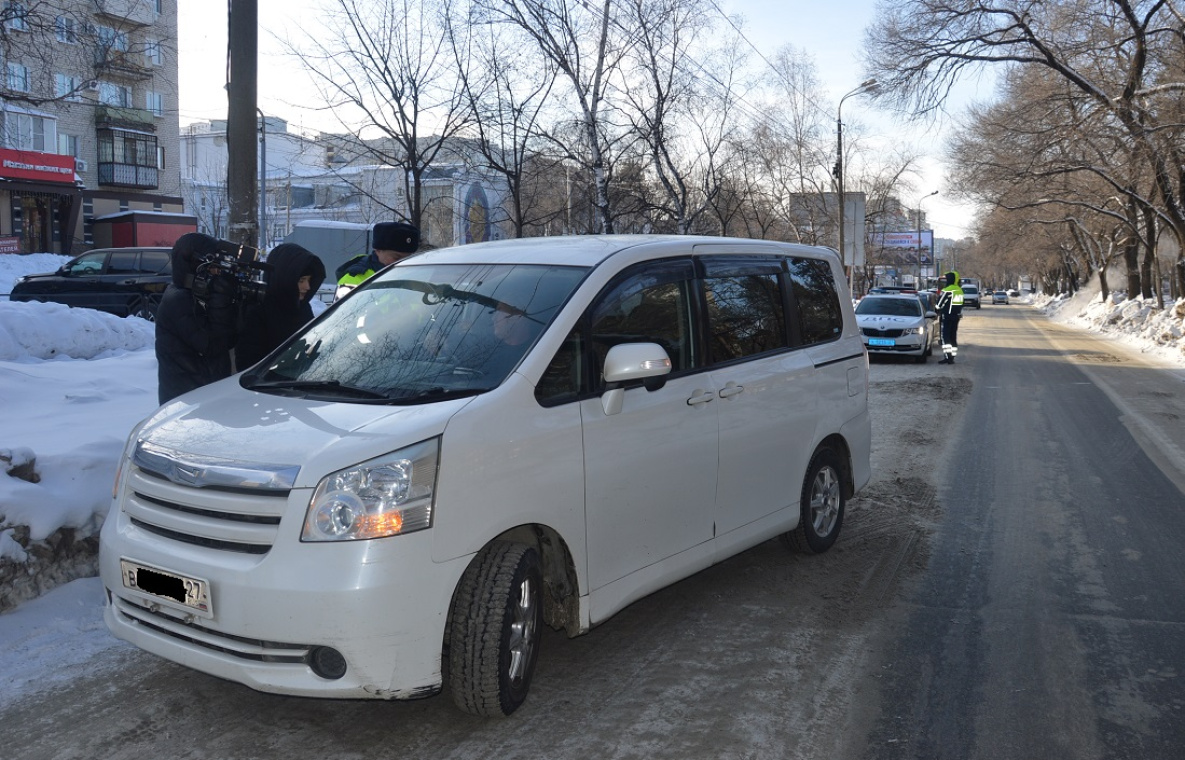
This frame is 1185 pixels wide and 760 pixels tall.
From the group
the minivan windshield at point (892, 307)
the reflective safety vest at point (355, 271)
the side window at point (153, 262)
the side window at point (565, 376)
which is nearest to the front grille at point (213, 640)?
the side window at point (565, 376)

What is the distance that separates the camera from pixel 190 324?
5680 millimetres

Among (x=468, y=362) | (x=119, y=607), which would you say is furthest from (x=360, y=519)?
(x=119, y=607)

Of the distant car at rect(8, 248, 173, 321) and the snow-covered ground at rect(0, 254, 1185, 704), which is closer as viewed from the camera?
the snow-covered ground at rect(0, 254, 1185, 704)

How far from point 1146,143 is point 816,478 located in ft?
74.4

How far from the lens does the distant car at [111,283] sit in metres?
19.1

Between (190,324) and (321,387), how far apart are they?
2.00m

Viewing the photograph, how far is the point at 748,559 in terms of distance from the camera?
19.7 ft

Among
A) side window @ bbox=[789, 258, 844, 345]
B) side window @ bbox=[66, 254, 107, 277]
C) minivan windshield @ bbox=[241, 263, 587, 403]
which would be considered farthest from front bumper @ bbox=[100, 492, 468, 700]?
side window @ bbox=[66, 254, 107, 277]

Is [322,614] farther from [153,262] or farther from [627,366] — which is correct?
[153,262]

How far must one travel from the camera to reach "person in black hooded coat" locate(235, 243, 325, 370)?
6.10 m

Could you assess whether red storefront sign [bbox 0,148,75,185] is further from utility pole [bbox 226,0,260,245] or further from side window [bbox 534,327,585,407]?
side window [bbox 534,327,585,407]

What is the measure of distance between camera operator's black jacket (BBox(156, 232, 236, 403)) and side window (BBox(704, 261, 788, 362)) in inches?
114

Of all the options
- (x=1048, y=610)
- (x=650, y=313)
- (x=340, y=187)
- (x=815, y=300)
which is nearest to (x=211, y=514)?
(x=650, y=313)

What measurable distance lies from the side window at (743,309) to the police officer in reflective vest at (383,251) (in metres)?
2.99
